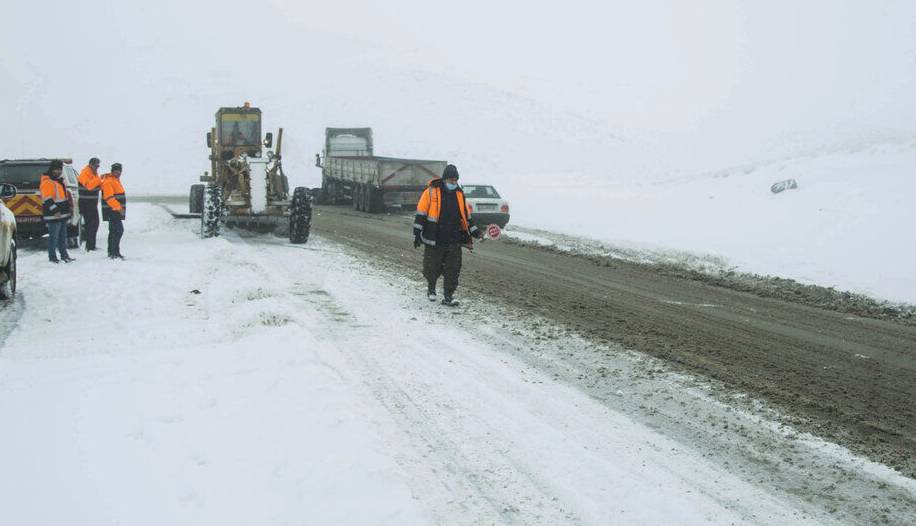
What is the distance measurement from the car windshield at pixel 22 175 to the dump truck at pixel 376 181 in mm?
11841

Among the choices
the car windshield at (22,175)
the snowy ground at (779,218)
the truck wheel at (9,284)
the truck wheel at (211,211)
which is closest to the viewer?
the truck wheel at (9,284)

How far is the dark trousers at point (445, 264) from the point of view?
1126 centimetres

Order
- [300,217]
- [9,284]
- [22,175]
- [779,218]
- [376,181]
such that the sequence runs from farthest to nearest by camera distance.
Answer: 1. [376,181]
2. [779,218]
3. [300,217]
4. [22,175]
5. [9,284]

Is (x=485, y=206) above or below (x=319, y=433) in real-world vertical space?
above

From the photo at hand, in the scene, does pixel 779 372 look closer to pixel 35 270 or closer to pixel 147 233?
pixel 35 270

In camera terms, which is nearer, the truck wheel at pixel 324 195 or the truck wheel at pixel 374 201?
the truck wheel at pixel 374 201

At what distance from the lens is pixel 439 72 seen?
85.6m

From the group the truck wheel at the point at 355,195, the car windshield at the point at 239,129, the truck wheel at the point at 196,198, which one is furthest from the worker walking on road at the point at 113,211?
the truck wheel at the point at 355,195

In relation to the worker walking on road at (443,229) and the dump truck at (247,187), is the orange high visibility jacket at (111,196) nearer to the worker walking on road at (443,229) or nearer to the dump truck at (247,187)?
the dump truck at (247,187)

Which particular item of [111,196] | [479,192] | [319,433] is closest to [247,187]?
[111,196]

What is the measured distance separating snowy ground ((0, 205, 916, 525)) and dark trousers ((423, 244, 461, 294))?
1.05 meters

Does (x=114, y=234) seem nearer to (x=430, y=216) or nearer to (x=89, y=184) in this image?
(x=89, y=184)

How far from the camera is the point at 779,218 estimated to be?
23.3 m

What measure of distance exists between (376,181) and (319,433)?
22405 millimetres
